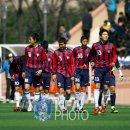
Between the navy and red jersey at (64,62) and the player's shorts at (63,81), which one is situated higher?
the navy and red jersey at (64,62)

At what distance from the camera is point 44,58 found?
29188 mm

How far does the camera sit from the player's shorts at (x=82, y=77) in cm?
3014

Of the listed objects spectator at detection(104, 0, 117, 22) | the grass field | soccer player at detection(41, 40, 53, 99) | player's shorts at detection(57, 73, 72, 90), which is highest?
spectator at detection(104, 0, 117, 22)

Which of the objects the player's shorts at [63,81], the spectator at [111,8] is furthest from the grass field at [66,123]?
the spectator at [111,8]

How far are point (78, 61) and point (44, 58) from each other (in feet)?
4.51

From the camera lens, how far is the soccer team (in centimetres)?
2830

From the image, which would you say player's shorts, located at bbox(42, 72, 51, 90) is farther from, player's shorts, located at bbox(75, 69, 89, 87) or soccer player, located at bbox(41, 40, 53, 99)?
player's shorts, located at bbox(75, 69, 89, 87)

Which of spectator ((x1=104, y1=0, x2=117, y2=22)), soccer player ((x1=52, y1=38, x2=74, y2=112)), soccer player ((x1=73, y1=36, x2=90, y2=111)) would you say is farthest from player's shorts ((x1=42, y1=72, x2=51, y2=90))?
spectator ((x1=104, y1=0, x2=117, y2=22))

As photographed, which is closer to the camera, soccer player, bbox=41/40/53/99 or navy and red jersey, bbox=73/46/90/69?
navy and red jersey, bbox=73/46/90/69

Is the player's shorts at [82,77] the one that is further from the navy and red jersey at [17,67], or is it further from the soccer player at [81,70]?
the navy and red jersey at [17,67]

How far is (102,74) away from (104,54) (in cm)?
58

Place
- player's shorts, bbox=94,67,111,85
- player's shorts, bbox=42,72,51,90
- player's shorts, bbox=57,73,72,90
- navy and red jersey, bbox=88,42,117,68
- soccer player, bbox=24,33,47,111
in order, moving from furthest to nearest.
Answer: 1. player's shorts, bbox=42,72,51,90
2. player's shorts, bbox=57,73,72,90
3. soccer player, bbox=24,33,47,111
4. player's shorts, bbox=94,67,111,85
5. navy and red jersey, bbox=88,42,117,68

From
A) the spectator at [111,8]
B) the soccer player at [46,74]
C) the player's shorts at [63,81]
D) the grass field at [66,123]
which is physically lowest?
the grass field at [66,123]

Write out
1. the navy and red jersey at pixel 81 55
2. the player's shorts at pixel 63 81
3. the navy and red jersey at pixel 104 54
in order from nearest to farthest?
the navy and red jersey at pixel 104 54 → the player's shorts at pixel 63 81 → the navy and red jersey at pixel 81 55
